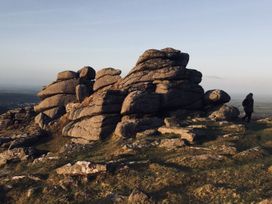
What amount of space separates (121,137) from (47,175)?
13.1 m

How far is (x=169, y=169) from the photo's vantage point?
30688 millimetres

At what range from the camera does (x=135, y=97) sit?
161ft

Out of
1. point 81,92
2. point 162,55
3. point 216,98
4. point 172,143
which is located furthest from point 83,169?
point 162,55

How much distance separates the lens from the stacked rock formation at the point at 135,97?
158ft

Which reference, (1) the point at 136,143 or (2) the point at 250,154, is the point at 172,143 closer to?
(1) the point at 136,143

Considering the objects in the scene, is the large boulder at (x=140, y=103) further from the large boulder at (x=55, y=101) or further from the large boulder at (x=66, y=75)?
the large boulder at (x=66, y=75)

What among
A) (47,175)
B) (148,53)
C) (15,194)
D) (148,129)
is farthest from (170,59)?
(15,194)

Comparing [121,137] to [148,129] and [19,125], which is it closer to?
[148,129]

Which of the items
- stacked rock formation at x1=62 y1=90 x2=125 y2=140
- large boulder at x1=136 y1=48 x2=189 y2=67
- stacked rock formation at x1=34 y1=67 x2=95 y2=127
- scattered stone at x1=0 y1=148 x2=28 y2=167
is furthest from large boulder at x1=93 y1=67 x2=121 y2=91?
scattered stone at x1=0 y1=148 x2=28 y2=167

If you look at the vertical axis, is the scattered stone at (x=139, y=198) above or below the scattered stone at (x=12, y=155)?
above

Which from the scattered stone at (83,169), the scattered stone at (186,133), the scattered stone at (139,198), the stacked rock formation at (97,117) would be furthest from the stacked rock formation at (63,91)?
the scattered stone at (139,198)

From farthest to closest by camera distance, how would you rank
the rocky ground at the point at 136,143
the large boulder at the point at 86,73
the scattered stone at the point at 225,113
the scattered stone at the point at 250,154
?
1. the large boulder at the point at 86,73
2. the scattered stone at the point at 225,113
3. the scattered stone at the point at 250,154
4. the rocky ground at the point at 136,143

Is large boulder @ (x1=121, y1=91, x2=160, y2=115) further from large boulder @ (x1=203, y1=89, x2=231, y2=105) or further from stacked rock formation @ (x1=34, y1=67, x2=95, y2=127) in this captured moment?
stacked rock formation @ (x1=34, y1=67, x2=95, y2=127)

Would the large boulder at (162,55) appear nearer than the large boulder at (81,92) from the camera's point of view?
Yes
